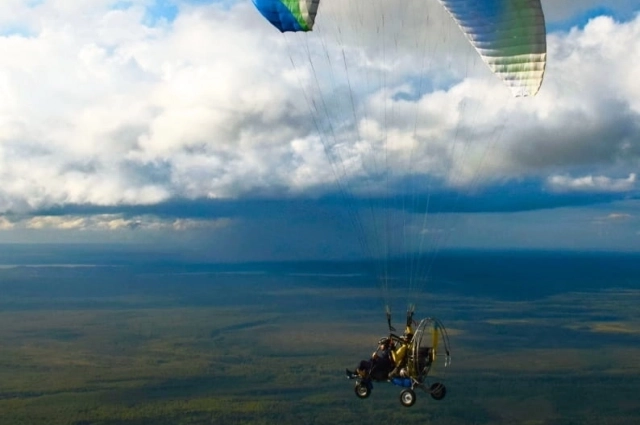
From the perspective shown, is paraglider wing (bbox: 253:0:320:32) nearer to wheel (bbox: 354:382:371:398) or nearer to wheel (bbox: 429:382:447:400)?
wheel (bbox: 354:382:371:398)

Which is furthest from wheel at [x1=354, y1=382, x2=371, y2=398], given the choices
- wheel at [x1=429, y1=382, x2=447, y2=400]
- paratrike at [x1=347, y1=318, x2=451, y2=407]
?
wheel at [x1=429, y1=382, x2=447, y2=400]

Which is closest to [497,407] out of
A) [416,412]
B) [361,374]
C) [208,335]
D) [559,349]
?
[416,412]

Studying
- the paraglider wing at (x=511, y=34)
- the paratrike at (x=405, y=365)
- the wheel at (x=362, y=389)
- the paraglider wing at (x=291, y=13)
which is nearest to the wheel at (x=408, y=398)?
the paratrike at (x=405, y=365)

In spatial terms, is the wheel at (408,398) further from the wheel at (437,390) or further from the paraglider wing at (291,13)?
the paraglider wing at (291,13)

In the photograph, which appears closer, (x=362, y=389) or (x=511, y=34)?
(x=511, y=34)

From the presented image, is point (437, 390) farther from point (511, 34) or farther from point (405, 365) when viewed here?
point (511, 34)

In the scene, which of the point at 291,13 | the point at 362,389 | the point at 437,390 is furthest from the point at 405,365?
the point at 291,13
